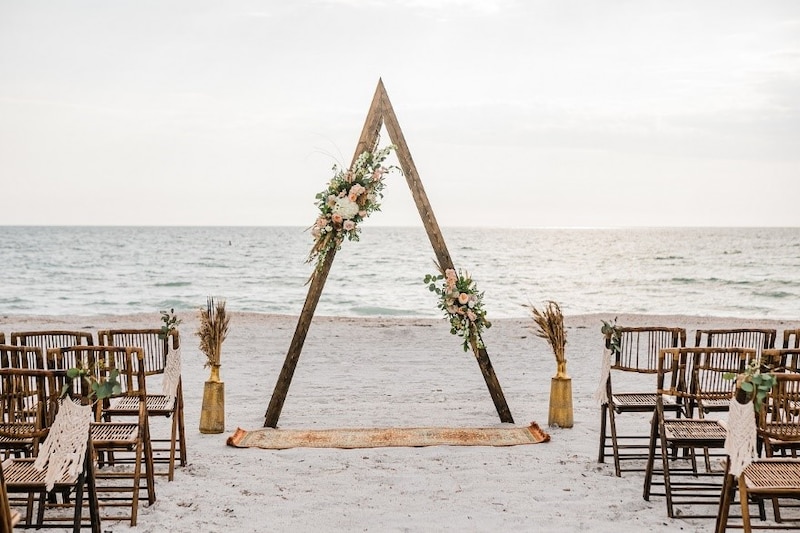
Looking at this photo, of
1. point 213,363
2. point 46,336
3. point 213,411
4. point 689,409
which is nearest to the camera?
point 46,336

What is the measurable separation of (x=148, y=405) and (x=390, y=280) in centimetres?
3087

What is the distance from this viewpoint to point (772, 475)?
12.4ft

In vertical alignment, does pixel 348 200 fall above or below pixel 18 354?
above

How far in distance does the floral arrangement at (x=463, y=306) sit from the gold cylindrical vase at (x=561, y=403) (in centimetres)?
79

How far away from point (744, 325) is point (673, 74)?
8054 millimetres

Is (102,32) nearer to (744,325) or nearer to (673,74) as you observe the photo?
Result: (673,74)

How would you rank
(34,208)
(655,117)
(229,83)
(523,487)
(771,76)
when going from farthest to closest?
(34,208) → (655,117) → (229,83) → (771,76) → (523,487)

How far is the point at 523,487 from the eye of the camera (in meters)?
5.32

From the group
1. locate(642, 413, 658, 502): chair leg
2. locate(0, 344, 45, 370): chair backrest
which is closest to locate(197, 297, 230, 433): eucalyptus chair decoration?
locate(0, 344, 45, 370): chair backrest

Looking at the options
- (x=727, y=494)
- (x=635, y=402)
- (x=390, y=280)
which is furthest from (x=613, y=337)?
(x=390, y=280)

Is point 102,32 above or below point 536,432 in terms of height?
above

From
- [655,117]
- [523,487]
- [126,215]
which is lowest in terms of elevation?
[523,487]

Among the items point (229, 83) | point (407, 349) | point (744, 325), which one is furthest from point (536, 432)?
point (229, 83)

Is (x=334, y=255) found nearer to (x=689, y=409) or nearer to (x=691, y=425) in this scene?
(x=689, y=409)
